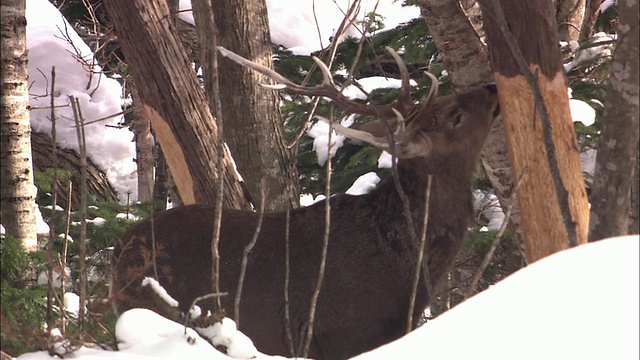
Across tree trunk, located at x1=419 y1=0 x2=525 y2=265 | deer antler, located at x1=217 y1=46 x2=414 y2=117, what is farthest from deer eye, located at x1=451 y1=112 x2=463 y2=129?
tree trunk, located at x1=419 y1=0 x2=525 y2=265

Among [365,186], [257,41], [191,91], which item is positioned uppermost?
[257,41]

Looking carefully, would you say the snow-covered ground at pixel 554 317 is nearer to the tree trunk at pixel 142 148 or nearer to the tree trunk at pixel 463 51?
the tree trunk at pixel 463 51

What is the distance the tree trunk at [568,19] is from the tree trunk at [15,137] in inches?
169

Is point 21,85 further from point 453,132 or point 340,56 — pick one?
point 340,56

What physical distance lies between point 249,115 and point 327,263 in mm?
2038

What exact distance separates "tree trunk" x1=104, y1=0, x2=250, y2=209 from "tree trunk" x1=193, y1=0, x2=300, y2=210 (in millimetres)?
389

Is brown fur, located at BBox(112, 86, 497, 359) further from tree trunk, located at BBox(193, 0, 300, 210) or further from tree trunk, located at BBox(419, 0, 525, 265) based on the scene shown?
tree trunk, located at BBox(193, 0, 300, 210)

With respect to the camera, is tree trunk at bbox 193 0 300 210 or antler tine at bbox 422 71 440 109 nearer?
antler tine at bbox 422 71 440 109

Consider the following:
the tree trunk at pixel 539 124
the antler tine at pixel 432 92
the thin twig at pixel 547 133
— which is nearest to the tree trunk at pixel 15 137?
the antler tine at pixel 432 92

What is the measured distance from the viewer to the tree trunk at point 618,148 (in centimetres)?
411

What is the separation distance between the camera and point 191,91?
634 centimetres

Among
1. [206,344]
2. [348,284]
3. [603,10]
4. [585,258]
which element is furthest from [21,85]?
[603,10]

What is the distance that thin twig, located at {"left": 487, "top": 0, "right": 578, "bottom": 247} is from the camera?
4465 mm

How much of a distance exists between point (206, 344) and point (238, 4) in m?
4.02
